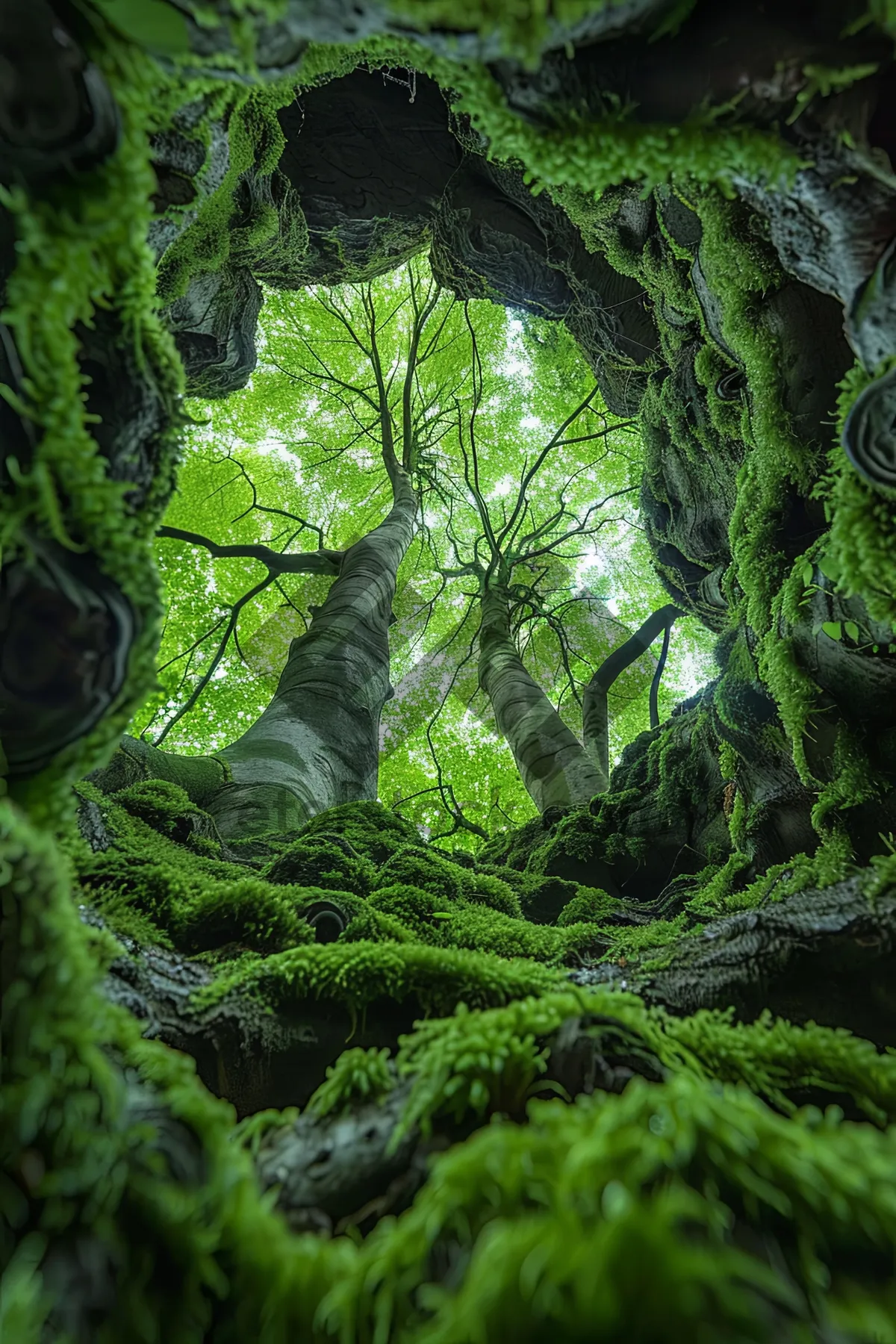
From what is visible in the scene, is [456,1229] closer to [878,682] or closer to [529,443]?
[878,682]

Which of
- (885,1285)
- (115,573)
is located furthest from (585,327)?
(885,1285)

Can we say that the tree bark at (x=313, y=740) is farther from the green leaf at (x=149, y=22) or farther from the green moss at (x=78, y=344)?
the green leaf at (x=149, y=22)

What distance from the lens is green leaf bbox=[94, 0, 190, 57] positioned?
2.96 feet

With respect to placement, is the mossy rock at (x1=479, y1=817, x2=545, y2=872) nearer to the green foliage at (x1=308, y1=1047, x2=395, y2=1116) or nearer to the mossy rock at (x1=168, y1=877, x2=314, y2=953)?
the mossy rock at (x1=168, y1=877, x2=314, y2=953)

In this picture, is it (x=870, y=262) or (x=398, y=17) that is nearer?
(x=398, y=17)

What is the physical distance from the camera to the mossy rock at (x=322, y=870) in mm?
2537

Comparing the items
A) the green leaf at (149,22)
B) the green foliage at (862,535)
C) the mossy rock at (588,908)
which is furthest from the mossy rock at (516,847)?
the green leaf at (149,22)

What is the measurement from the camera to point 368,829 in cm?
354

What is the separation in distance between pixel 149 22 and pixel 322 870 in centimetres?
243

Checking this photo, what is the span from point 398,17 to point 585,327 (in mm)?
4770

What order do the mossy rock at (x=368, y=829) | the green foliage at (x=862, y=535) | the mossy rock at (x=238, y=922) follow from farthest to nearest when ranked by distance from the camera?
1. the mossy rock at (x=368, y=829)
2. the mossy rock at (x=238, y=922)
3. the green foliage at (x=862, y=535)

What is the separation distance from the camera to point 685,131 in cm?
115

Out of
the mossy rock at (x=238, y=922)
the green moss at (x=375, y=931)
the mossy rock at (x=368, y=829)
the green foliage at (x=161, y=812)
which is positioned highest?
the mossy rock at (x=368, y=829)

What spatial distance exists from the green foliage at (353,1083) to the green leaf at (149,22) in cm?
164
